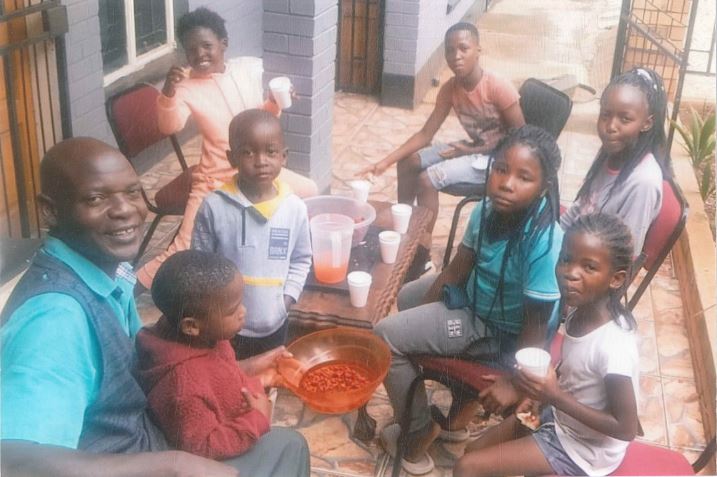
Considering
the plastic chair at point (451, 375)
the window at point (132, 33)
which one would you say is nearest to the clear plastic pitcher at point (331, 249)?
the plastic chair at point (451, 375)

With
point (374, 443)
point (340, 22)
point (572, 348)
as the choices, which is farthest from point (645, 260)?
point (340, 22)

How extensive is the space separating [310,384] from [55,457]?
1.20 meters

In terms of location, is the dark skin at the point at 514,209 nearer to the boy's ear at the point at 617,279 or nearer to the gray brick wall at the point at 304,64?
the boy's ear at the point at 617,279

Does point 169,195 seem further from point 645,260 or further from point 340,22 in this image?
point 340,22

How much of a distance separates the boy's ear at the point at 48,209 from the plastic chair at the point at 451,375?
Result: 4.45ft

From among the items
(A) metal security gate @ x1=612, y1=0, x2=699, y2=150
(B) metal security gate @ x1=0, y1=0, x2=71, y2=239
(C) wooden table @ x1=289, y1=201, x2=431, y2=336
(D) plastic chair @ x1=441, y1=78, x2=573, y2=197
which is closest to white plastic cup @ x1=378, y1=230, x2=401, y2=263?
(C) wooden table @ x1=289, y1=201, x2=431, y2=336

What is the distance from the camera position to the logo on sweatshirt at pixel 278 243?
8.39 ft

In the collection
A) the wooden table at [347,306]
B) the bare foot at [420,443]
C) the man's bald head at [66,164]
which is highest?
the man's bald head at [66,164]

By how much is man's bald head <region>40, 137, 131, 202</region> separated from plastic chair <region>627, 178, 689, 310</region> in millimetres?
1819

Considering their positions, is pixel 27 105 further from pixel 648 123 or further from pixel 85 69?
pixel 648 123

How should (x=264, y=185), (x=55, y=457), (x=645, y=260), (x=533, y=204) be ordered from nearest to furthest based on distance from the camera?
(x=55, y=457) → (x=533, y=204) → (x=264, y=185) → (x=645, y=260)

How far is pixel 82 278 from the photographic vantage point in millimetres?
1567

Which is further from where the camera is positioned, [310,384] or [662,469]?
[310,384]

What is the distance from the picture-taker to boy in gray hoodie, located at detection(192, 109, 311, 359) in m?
2.45
